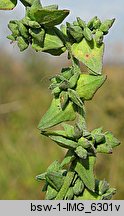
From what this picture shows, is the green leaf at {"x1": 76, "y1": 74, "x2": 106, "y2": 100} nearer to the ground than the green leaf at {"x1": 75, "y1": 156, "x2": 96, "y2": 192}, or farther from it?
farther from it

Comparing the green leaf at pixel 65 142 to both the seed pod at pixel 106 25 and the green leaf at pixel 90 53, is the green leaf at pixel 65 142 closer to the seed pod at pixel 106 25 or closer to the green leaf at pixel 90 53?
the green leaf at pixel 90 53

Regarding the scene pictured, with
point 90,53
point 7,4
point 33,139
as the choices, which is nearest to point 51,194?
point 90,53

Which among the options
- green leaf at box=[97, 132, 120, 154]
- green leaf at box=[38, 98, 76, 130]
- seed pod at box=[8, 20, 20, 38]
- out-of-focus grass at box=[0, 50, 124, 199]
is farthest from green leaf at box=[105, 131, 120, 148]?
out-of-focus grass at box=[0, 50, 124, 199]

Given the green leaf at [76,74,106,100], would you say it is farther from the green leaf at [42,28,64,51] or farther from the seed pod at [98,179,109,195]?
the seed pod at [98,179,109,195]

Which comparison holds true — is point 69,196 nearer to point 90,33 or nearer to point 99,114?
point 90,33

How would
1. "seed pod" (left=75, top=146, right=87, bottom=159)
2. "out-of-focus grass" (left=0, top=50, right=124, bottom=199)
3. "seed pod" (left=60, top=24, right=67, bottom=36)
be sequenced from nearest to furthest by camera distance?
1. "seed pod" (left=75, top=146, right=87, bottom=159)
2. "seed pod" (left=60, top=24, right=67, bottom=36)
3. "out-of-focus grass" (left=0, top=50, right=124, bottom=199)

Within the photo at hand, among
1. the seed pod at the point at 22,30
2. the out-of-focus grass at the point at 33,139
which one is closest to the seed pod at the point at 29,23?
the seed pod at the point at 22,30

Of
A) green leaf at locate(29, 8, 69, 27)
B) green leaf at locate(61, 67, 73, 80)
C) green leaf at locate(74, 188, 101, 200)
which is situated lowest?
green leaf at locate(74, 188, 101, 200)
